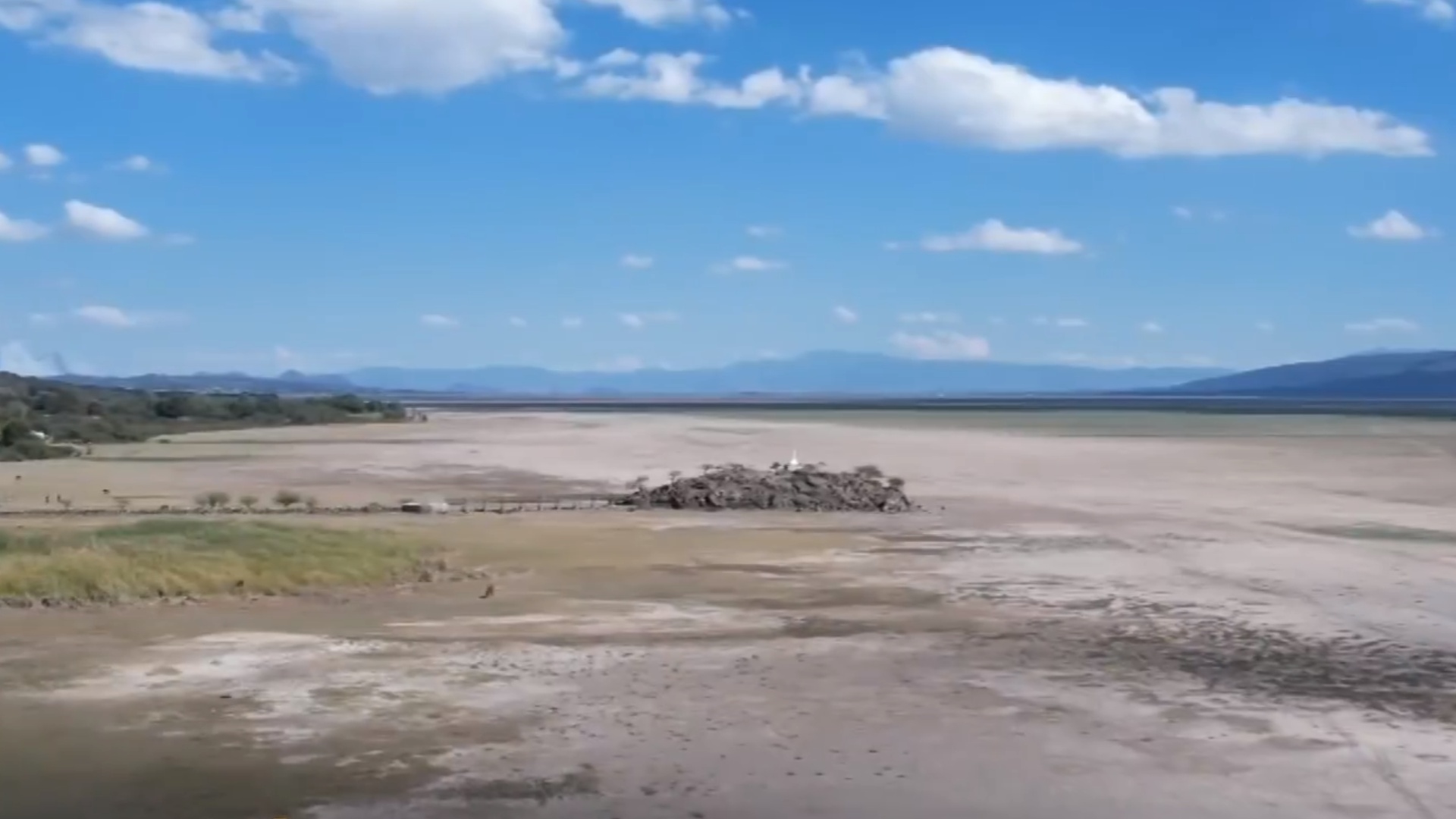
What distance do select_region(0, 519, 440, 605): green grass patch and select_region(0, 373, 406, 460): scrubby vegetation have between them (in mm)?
32362

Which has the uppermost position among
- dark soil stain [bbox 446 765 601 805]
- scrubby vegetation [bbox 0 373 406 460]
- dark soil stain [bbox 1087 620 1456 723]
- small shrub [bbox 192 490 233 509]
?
scrubby vegetation [bbox 0 373 406 460]

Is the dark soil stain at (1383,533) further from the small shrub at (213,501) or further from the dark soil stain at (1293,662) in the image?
the small shrub at (213,501)

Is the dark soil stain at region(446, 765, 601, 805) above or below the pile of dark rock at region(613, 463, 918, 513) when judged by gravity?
below

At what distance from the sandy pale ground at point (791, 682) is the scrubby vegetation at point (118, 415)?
31.8 metres

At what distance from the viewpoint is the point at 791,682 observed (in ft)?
49.0

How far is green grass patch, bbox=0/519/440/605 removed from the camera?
1958 cm

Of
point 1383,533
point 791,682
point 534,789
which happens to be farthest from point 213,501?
point 534,789

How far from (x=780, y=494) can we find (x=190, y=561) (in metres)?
16.2

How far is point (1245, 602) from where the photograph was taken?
20562mm

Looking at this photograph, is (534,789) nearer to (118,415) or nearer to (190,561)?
(190,561)

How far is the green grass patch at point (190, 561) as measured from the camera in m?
19.6

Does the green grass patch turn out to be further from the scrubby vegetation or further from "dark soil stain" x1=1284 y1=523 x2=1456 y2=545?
the scrubby vegetation

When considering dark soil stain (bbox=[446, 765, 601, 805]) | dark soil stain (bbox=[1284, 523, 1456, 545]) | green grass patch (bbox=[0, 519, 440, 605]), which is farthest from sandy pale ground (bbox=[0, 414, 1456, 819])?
green grass patch (bbox=[0, 519, 440, 605])

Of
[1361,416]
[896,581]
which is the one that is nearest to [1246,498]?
[896,581]
